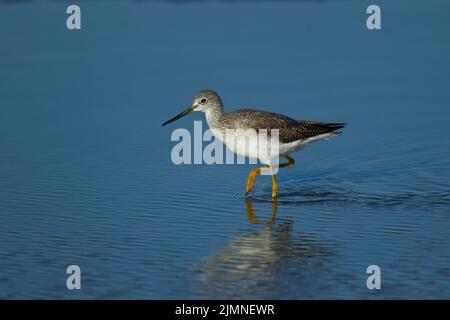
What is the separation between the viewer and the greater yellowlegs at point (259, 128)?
12148 millimetres

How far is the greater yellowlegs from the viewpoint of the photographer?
12.1m

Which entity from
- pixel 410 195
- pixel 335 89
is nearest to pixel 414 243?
pixel 410 195

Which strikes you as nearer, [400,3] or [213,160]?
[213,160]

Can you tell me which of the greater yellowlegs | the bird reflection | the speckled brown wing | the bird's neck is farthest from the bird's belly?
the bird reflection

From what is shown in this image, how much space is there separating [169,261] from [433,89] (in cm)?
869

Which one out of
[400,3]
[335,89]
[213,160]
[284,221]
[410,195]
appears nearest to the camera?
[284,221]

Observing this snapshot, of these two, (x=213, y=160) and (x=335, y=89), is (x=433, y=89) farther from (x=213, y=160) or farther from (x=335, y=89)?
(x=213, y=160)

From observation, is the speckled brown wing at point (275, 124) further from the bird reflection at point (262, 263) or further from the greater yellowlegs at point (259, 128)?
the bird reflection at point (262, 263)

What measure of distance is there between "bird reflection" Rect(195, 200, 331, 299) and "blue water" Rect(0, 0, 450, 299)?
0.09 feet

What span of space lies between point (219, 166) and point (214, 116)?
0.87m

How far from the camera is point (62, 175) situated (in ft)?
40.3

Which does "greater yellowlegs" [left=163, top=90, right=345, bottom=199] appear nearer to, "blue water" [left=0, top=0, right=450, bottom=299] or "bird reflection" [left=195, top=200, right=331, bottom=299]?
"blue water" [left=0, top=0, right=450, bottom=299]

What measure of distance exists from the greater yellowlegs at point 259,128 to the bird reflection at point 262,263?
161cm

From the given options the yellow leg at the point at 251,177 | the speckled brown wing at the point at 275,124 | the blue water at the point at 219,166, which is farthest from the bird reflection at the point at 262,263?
the speckled brown wing at the point at 275,124
